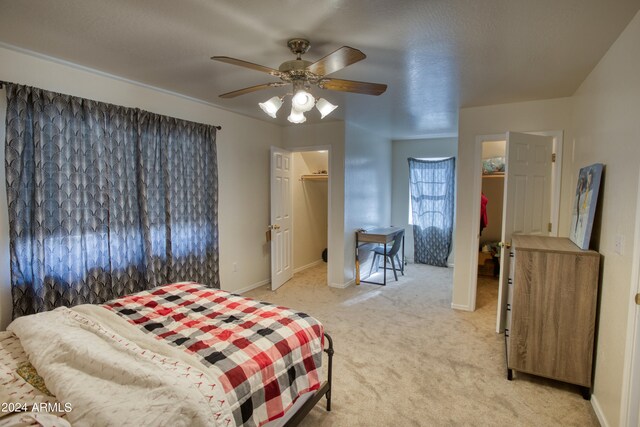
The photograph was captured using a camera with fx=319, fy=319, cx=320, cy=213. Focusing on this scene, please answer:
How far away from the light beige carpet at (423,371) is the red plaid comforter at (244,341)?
0.55m

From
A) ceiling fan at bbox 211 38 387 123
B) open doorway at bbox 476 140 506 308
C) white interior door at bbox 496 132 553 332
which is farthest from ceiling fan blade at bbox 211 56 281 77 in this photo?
open doorway at bbox 476 140 506 308

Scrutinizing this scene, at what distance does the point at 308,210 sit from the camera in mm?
5965

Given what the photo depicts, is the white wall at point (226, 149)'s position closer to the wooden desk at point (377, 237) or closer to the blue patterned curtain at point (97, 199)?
the blue patterned curtain at point (97, 199)

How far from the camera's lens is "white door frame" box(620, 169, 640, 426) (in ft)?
5.18

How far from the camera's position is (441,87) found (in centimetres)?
299

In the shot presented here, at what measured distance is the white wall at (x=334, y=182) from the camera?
450 cm

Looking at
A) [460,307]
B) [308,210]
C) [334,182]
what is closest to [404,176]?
[308,210]

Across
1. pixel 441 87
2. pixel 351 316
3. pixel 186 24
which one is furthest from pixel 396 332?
pixel 186 24

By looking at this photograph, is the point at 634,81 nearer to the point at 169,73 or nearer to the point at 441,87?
the point at 441,87

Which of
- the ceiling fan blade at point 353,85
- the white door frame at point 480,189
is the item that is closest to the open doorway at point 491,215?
the white door frame at point 480,189

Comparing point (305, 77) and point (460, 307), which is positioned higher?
point (305, 77)

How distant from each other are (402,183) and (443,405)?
4.65 meters

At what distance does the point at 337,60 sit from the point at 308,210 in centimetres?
428

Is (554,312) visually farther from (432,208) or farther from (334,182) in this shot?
(432,208)
